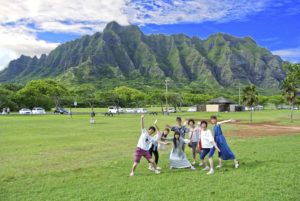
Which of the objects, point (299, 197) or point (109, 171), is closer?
point (299, 197)

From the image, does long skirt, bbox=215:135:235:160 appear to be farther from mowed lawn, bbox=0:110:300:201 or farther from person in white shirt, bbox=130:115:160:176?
person in white shirt, bbox=130:115:160:176

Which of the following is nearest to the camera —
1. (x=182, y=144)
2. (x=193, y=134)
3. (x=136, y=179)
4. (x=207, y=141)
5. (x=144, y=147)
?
(x=136, y=179)

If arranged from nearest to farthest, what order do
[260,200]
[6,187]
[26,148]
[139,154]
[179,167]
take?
[260,200] < [6,187] < [139,154] < [179,167] < [26,148]

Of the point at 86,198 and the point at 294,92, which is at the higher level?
the point at 294,92

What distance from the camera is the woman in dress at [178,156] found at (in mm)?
11672

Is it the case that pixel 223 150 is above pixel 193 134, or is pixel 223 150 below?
below

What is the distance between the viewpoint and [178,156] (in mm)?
11727

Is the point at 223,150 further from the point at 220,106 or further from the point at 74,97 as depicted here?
the point at 220,106

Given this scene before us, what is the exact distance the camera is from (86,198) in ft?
26.3

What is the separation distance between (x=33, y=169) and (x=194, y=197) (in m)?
6.33

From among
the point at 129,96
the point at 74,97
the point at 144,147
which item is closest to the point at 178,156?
the point at 144,147

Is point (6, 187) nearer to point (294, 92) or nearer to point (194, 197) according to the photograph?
point (194, 197)

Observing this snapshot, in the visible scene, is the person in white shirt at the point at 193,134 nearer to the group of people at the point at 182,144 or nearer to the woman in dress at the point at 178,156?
the group of people at the point at 182,144

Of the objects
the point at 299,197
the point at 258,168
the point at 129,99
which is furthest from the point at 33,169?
the point at 129,99
